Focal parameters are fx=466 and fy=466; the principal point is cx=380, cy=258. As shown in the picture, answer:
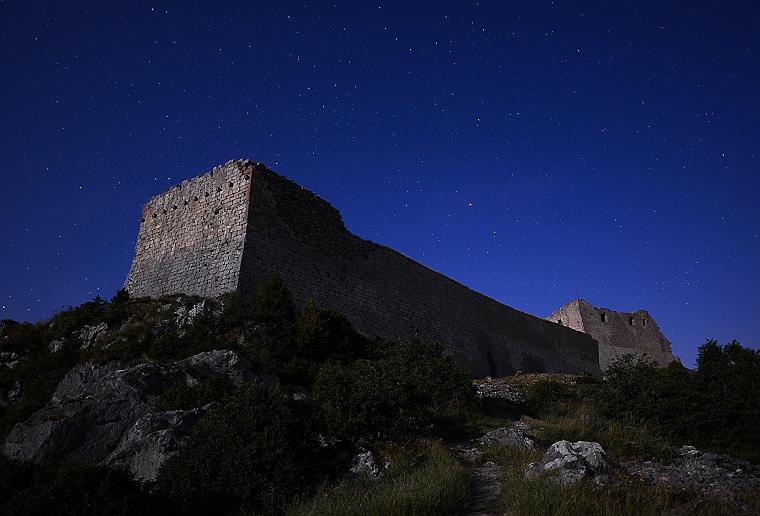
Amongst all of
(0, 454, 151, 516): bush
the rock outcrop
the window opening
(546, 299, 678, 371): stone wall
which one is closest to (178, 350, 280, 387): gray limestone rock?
the rock outcrop

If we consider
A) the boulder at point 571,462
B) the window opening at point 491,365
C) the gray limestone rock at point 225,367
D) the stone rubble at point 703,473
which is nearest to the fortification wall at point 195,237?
the gray limestone rock at point 225,367

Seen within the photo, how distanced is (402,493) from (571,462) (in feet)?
8.42

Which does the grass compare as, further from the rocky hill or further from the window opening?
the window opening

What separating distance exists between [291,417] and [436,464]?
96.0 inches

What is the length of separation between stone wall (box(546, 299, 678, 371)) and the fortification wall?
37.9 meters

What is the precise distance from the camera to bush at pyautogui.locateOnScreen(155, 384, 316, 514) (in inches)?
247

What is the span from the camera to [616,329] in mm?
46781

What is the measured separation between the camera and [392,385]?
32.5 ft

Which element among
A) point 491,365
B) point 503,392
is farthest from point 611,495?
point 491,365

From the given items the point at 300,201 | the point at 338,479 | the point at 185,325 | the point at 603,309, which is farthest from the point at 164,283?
the point at 603,309

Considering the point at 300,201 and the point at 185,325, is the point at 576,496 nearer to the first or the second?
the point at 185,325

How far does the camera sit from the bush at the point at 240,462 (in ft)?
20.6

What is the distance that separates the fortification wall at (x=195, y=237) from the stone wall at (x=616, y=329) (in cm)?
3789

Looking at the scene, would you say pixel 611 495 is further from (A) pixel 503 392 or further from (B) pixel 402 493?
(A) pixel 503 392
